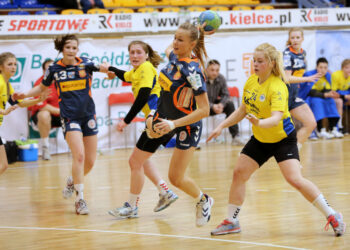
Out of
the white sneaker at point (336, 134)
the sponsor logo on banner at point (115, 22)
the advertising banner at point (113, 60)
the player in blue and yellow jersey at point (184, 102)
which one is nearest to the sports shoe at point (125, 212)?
the player in blue and yellow jersey at point (184, 102)

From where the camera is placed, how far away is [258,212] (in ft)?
21.4

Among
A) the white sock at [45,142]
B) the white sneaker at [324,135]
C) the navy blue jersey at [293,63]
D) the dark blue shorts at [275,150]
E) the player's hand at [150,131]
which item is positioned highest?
the navy blue jersey at [293,63]

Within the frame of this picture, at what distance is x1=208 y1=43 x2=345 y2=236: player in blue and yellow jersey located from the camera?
17.4 ft

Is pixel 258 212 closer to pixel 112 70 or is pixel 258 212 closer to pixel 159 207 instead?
pixel 159 207

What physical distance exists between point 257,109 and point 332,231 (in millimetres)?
1304

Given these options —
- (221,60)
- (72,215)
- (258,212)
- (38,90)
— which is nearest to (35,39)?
(221,60)

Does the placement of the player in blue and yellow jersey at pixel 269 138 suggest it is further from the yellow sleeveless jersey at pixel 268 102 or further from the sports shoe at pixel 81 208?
the sports shoe at pixel 81 208

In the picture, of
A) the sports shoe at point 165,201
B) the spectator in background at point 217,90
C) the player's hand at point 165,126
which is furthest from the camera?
the spectator in background at point 217,90

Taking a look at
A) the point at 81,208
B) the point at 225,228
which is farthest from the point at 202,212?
the point at 81,208

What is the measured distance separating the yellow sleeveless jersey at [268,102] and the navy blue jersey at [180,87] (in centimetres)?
44

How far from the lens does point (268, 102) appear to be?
533cm

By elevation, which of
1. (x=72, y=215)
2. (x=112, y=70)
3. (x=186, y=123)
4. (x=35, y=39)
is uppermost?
(x=35, y=39)

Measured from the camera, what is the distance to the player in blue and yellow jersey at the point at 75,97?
6.92 metres

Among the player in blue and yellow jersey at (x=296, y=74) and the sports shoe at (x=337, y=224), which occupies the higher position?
the player in blue and yellow jersey at (x=296, y=74)
